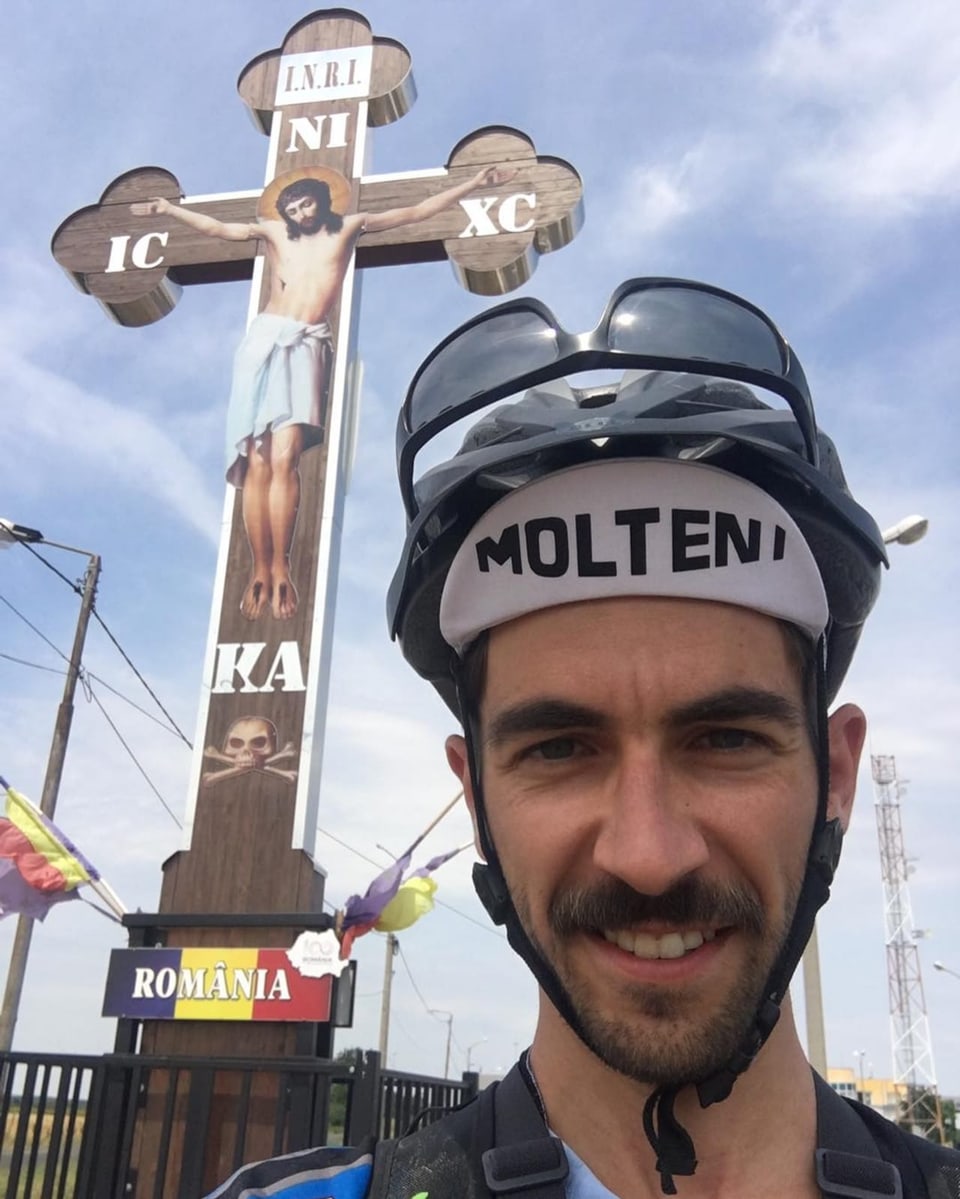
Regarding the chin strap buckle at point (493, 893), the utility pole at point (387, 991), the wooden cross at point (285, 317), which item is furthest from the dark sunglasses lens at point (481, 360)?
the utility pole at point (387, 991)

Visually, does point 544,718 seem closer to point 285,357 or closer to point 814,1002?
point 285,357

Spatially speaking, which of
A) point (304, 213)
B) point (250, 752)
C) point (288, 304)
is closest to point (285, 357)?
point (288, 304)

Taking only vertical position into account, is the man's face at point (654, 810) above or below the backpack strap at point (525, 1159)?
above

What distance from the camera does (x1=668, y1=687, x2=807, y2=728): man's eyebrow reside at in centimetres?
136

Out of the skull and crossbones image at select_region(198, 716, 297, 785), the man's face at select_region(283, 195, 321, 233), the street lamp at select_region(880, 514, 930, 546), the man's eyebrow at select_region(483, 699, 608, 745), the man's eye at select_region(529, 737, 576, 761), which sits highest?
the man's face at select_region(283, 195, 321, 233)

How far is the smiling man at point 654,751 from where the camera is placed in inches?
50.7

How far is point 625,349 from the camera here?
1606 millimetres

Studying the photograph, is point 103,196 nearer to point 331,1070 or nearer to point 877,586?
point 331,1070

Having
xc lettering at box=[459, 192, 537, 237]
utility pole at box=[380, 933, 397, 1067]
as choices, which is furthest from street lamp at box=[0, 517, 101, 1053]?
utility pole at box=[380, 933, 397, 1067]

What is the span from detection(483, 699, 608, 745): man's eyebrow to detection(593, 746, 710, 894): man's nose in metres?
0.07

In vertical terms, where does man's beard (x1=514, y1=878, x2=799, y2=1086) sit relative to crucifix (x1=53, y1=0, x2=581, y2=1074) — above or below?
below

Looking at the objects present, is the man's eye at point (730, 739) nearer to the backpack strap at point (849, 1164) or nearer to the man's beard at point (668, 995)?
the man's beard at point (668, 995)

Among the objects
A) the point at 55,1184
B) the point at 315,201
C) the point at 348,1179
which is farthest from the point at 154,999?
the point at 315,201

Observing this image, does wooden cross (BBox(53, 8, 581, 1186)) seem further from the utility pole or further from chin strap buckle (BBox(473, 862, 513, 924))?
the utility pole
